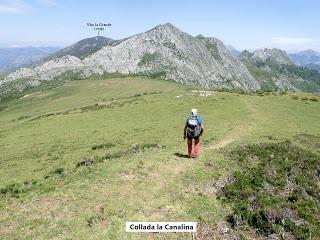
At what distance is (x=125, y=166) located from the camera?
86.4ft

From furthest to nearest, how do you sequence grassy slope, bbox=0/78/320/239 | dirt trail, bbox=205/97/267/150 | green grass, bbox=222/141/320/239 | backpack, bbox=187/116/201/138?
dirt trail, bbox=205/97/267/150
backpack, bbox=187/116/201/138
green grass, bbox=222/141/320/239
grassy slope, bbox=0/78/320/239

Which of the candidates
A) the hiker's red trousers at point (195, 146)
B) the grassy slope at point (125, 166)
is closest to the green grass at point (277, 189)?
the grassy slope at point (125, 166)

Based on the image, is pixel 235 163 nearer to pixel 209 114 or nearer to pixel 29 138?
pixel 209 114

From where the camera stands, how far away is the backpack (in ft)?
95.7

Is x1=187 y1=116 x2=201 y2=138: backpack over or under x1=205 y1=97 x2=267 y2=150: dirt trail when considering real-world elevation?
over

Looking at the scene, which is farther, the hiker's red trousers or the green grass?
the hiker's red trousers

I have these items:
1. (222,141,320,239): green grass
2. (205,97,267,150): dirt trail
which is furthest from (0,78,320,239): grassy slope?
(222,141,320,239): green grass

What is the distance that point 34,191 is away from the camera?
23.8 m

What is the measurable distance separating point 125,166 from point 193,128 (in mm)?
5827

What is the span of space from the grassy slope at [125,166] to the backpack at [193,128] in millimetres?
1821

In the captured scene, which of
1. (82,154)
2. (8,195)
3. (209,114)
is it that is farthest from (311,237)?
(209,114)

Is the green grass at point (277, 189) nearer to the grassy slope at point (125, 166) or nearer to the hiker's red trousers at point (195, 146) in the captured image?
the grassy slope at point (125, 166)

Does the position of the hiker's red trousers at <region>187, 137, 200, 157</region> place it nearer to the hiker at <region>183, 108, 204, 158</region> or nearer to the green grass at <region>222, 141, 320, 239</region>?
the hiker at <region>183, 108, 204, 158</region>

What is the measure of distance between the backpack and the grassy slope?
1.82 m
